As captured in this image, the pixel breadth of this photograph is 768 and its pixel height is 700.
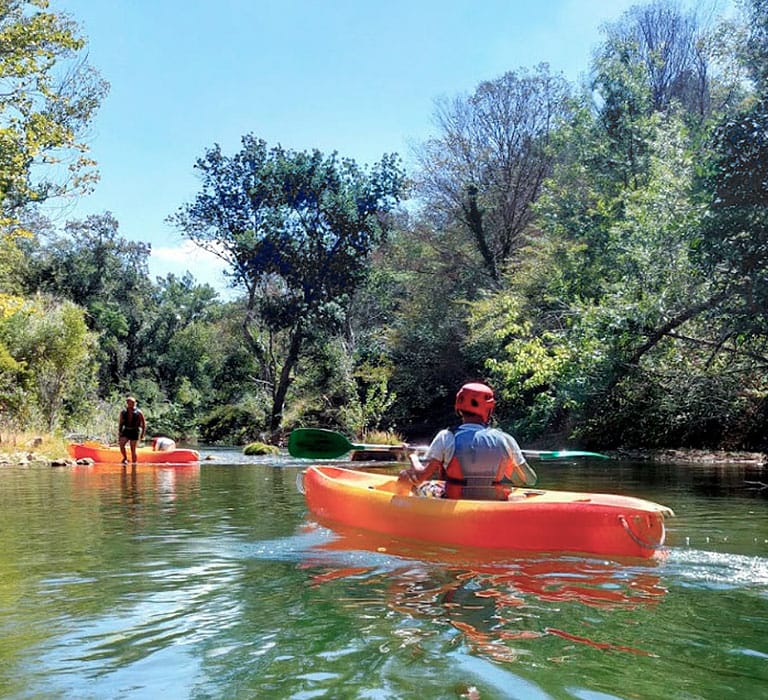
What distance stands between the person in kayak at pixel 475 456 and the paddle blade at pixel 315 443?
3297mm

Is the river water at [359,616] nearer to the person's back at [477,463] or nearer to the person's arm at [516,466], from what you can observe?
the person's back at [477,463]

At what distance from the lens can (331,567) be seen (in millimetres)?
Answer: 4938

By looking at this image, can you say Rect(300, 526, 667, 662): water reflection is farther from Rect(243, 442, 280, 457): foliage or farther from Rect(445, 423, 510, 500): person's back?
Rect(243, 442, 280, 457): foliage

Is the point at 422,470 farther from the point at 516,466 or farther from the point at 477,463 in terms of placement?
the point at 516,466

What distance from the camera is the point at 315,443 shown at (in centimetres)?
906

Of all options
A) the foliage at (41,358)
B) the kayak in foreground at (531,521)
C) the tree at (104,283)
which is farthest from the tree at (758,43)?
the tree at (104,283)

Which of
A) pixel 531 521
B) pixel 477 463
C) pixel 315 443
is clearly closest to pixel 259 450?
pixel 315 443

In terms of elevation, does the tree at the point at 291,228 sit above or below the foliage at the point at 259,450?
above

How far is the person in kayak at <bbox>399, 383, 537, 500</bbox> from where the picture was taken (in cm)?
553

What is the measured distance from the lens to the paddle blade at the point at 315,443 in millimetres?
8938

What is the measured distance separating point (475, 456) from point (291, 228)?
819 inches

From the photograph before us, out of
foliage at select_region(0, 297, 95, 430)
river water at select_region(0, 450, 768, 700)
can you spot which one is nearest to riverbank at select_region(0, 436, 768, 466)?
foliage at select_region(0, 297, 95, 430)

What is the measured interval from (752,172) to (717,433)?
8.43 meters

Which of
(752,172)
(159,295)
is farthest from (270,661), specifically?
(159,295)
